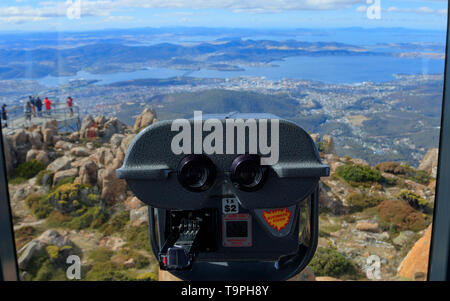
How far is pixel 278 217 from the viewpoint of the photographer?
1161 millimetres

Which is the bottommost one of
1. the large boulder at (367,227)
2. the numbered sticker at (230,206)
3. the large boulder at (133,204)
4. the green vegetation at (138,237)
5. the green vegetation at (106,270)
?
the green vegetation at (106,270)

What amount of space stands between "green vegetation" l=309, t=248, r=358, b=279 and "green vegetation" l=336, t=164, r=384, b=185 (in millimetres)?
3070

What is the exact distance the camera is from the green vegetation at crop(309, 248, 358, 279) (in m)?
4.42

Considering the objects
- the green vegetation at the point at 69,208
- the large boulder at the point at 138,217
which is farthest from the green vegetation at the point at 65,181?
the large boulder at the point at 138,217

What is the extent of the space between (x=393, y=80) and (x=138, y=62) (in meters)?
6.74

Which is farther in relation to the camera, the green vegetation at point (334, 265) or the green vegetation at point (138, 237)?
the green vegetation at point (138, 237)

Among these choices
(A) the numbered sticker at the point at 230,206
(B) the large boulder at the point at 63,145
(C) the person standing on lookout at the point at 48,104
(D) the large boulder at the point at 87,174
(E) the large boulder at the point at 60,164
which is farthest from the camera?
(C) the person standing on lookout at the point at 48,104

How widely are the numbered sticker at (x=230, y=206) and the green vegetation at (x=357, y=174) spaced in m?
6.74

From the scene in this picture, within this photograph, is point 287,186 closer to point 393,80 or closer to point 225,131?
point 225,131

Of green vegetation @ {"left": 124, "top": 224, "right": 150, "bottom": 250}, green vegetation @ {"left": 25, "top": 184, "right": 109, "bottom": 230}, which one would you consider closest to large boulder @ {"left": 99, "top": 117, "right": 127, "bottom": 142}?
green vegetation @ {"left": 25, "top": 184, "right": 109, "bottom": 230}

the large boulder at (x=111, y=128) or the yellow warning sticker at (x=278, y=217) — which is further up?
the yellow warning sticker at (x=278, y=217)

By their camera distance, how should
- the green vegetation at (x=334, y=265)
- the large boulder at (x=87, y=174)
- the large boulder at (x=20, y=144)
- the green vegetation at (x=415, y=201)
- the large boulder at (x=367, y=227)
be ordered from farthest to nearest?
the large boulder at (x=20, y=144)
the large boulder at (x=87, y=174)
the green vegetation at (x=415, y=201)
the large boulder at (x=367, y=227)
the green vegetation at (x=334, y=265)

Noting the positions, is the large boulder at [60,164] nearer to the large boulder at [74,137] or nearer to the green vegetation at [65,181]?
the green vegetation at [65,181]

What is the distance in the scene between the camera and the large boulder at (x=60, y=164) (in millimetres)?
8422
